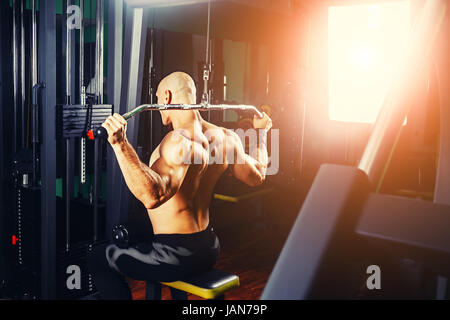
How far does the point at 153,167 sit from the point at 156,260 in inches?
20.7

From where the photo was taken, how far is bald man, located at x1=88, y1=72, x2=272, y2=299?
265cm

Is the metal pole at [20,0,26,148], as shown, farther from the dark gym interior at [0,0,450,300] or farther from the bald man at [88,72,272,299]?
the bald man at [88,72,272,299]

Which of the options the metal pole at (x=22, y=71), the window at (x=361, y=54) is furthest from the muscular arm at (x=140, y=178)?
the metal pole at (x=22, y=71)

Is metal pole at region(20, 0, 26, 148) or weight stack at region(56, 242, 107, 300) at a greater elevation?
metal pole at region(20, 0, 26, 148)

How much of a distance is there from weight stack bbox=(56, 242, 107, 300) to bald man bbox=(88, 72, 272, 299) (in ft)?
1.71

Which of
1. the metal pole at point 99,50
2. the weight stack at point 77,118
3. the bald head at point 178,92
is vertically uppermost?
the metal pole at point 99,50

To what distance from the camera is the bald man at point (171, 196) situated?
265cm

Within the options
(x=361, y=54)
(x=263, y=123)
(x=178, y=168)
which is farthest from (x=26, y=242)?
(x=361, y=54)

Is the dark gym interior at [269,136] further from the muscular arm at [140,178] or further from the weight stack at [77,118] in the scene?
the muscular arm at [140,178]

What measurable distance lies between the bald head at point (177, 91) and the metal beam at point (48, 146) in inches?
33.5

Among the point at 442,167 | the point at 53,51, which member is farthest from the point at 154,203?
the point at 442,167

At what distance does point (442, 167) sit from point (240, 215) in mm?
5194

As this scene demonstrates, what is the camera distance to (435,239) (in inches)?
17.2

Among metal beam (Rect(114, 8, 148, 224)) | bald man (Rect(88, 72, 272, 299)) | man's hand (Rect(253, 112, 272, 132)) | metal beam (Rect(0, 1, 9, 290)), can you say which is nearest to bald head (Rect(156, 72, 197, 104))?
bald man (Rect(88, 72, 272, 299))
